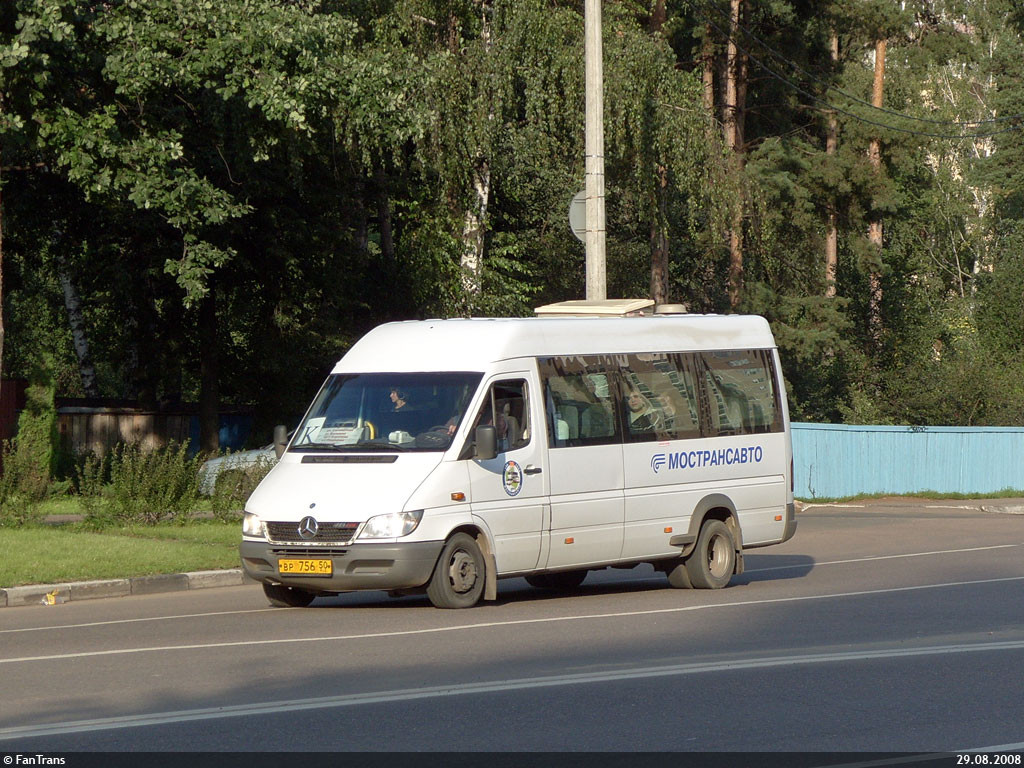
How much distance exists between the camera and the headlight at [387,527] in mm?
11586

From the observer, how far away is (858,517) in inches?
1061

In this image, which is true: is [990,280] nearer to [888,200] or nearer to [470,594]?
[888,200]

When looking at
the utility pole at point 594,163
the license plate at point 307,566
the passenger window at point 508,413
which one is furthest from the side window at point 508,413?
the utility pole at point 594,163

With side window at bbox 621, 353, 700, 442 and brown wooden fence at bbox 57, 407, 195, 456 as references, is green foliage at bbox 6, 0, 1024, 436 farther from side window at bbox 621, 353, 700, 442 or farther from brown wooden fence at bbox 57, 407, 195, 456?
side window at bbox 621, 353, 700, 442

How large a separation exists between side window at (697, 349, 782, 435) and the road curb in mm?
5291

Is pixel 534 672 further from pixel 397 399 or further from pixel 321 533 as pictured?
pixel 397 399

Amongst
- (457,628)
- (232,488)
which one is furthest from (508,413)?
(232,488)

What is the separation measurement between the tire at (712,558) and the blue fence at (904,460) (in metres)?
19.2

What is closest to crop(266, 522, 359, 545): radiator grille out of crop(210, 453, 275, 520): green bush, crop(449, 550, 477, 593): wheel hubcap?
crop(449, 550, 477, 593): wheel hubcap

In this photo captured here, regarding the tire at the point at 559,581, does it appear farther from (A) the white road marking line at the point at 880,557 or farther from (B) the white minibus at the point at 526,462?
(A) the white road marking line at the point at 880,557

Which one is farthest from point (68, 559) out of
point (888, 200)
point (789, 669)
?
point (888, 200)

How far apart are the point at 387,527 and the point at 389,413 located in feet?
4.27

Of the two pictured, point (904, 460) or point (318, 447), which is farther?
point (904, 460)

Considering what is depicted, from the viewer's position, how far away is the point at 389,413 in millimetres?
12531
